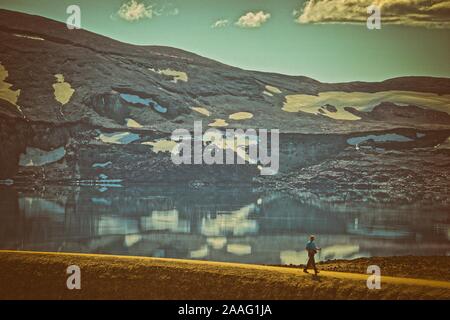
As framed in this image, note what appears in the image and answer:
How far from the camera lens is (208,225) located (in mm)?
33938

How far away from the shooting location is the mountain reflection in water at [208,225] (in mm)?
27172

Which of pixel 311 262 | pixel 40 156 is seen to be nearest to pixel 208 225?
pixel 311 262

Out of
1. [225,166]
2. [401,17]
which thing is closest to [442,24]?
[401,17]

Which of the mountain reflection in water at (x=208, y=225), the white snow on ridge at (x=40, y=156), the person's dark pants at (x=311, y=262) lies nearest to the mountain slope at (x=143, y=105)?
the white snow on ridge at (x=40, y=156)

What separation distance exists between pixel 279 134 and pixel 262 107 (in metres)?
4.79

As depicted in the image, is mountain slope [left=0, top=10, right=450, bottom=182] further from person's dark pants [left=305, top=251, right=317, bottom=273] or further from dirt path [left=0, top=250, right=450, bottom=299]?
person's dark pants [left=305, top=251, right=317, bottom=273]

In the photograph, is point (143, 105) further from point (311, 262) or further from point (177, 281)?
point (311, 262)

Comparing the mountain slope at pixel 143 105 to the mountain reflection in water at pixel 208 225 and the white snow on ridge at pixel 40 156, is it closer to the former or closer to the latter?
the white snow on ridge at pixel 40 156

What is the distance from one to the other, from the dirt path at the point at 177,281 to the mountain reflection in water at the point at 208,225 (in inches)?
337

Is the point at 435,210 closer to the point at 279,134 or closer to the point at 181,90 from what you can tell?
the point at 279,134

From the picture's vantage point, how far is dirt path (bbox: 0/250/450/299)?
14.7 metres

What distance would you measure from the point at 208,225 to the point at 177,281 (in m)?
17.7
